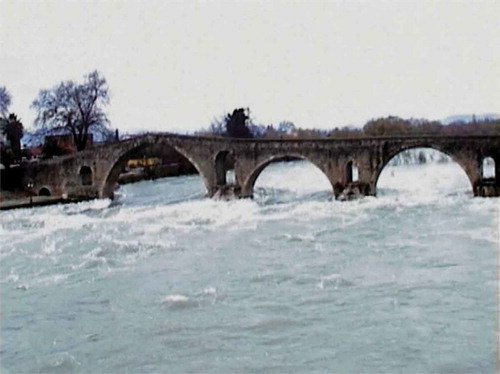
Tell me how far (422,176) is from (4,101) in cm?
2287

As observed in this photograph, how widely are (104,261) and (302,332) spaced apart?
665cm

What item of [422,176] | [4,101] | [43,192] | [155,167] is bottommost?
[422,176]

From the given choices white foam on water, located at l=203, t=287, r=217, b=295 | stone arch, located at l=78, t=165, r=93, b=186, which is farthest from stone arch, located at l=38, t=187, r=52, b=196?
white foam on water, located at l=203, t=287, r=217, b=295

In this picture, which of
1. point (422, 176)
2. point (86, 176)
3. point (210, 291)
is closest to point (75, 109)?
point (86, 176)

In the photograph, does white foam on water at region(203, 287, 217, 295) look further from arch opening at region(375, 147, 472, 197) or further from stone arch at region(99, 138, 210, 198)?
stone arch at region(99, 138, 210, 198)

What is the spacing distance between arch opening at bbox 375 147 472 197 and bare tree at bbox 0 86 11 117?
20.8 m

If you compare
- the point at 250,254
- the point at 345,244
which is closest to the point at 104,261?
the point at 250,254

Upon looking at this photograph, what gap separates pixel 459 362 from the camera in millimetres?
8633

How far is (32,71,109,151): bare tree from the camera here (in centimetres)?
Answer: 3706

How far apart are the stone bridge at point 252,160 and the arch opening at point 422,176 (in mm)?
586

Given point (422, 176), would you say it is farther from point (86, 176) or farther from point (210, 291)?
point (210, 291)

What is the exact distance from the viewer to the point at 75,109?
3731 cm

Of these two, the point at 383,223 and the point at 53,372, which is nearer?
the point at 53,372

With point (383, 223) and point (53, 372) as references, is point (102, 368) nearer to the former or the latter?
point (53, 372)
